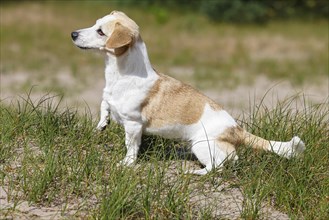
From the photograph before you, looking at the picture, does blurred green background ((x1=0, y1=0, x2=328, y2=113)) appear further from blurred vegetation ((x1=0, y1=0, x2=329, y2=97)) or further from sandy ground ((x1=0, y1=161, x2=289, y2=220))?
sandy ground ((x1=0, y1=161, x2=289, y2=220))

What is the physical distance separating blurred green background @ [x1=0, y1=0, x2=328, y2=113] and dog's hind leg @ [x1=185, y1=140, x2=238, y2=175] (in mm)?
4769

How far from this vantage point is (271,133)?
226 inches

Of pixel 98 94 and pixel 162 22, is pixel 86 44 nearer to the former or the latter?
pixel 98 94

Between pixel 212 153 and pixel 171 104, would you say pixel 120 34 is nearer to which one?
pixel 171 104

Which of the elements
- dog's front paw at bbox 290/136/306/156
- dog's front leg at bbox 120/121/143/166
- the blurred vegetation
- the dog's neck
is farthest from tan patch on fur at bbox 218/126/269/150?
the blurred vegetation

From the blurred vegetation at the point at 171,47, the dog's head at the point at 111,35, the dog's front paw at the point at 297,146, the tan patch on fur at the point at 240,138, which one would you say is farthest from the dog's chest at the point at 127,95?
the blurred vegetation at the point at 171,47

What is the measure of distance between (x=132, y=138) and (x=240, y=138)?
837 millimetres

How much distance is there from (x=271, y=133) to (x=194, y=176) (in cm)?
100

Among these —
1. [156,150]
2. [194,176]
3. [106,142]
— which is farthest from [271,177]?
[106,142]

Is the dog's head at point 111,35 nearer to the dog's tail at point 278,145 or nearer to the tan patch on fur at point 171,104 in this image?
the tan patch on fur at point 171,104

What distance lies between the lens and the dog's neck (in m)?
5.19

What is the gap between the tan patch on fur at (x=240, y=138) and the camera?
5.27 m

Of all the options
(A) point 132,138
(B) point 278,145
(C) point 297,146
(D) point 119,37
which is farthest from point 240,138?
(D) point 119,37

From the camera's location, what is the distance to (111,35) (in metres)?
5.05
